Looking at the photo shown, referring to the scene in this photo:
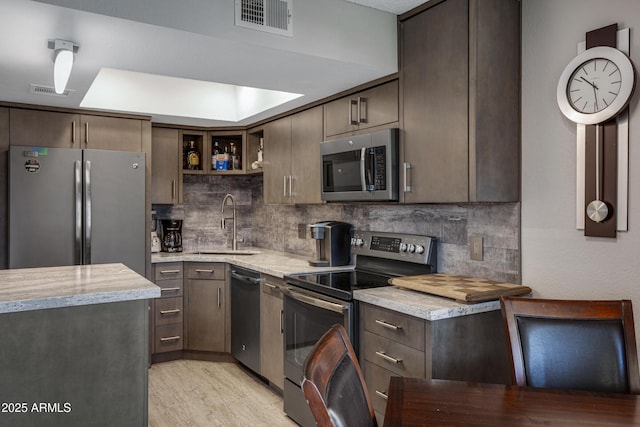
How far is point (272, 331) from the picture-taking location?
3.22 meters

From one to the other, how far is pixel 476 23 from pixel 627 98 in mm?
700

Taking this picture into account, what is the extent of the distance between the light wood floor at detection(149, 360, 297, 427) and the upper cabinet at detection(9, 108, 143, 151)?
6.08ft

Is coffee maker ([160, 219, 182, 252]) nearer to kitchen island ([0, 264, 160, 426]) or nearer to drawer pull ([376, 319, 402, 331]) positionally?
kitchen island ([0, 264, 160, 426])

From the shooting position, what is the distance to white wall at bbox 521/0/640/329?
1.86m

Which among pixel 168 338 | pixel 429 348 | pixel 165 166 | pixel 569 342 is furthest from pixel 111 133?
pixel 569 342

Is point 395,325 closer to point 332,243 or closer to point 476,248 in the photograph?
point 476,248

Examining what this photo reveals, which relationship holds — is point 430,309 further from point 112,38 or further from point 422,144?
point 112,38

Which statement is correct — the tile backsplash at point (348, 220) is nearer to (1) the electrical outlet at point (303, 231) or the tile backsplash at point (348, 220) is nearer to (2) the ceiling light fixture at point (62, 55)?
(1) the electrical outlet at point (303, 231)

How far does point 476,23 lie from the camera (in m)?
2.11

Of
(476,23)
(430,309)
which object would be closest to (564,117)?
(476,23)

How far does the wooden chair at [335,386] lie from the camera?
901 millimetres

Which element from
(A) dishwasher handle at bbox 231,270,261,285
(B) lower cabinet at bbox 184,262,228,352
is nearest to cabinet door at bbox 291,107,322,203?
(A) dishwasher handle at bbox 231,270,261,285

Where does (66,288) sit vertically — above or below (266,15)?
below

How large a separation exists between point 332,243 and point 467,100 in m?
1.47
